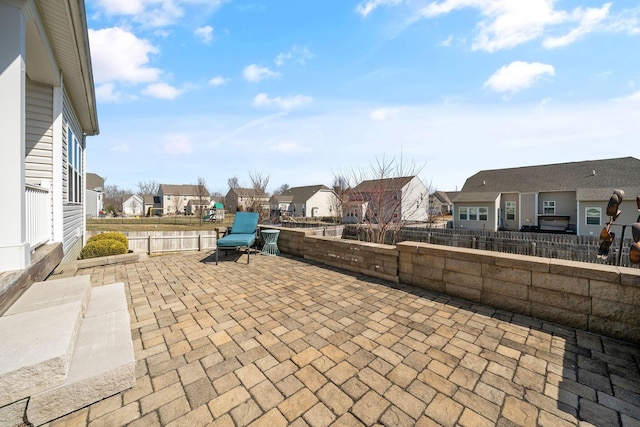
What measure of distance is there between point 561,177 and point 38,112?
30.5 metres

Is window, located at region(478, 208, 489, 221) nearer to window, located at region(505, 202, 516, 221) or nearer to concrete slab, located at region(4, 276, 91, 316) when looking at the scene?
window, located at region(505, 202, 516, 221)

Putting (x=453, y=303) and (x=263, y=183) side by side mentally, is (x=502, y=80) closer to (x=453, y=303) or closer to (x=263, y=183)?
(x=453, y=303)

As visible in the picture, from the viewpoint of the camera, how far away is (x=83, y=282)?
3117 millimetres

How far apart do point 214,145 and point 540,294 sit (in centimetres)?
1584

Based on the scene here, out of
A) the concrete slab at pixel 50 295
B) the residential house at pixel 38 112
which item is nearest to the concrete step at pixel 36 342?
the concrete slab at pixel 50 295

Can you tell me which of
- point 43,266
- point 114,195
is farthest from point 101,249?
point 114,195

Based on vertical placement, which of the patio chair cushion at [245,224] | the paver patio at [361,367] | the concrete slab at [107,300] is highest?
the patio chair cushion at [245,224]

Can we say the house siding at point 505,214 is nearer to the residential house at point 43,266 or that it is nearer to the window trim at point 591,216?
the window trim at point 591,216

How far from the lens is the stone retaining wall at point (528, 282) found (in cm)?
262

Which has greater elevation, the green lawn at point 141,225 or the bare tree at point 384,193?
the bare tree at point 384,193


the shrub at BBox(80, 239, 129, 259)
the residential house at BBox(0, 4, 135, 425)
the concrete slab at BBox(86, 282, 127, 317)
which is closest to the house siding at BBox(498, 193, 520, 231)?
the shrub at BBox(80, 239, 129, 259)

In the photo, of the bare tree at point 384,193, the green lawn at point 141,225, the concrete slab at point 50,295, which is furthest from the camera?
the green lawn at point 141,225

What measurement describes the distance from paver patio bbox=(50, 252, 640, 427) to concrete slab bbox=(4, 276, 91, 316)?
Result: 2.13 ft

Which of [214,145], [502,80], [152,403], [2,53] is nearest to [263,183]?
[214,145]
